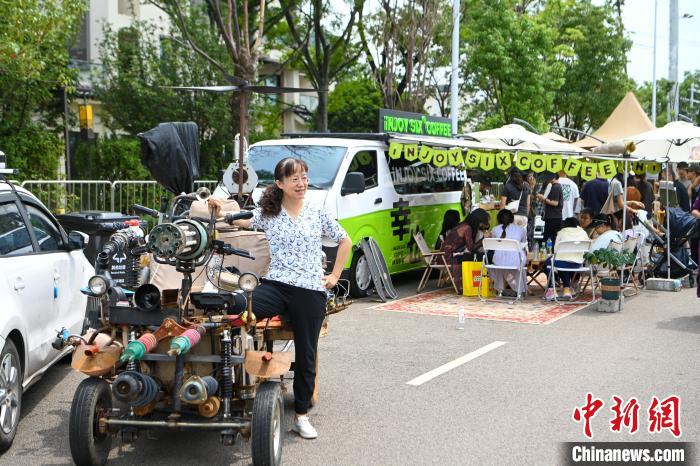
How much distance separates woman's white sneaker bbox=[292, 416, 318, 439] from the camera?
5480mm

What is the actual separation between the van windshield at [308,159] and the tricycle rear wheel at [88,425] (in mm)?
6697

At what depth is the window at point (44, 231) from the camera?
21.3ft

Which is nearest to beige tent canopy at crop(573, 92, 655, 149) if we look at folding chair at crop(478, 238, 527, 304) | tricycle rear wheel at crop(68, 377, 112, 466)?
folding chair at crop(478, 238, 527, 304)

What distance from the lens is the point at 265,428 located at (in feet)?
15.2

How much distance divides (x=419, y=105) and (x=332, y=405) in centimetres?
2138

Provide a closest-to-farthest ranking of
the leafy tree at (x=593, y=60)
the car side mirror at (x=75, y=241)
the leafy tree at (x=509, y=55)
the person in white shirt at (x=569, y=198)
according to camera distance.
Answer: the car side mirror at (x=75, y=241) → the person in white shirt at (x=569, y=198) → the leafy tree at (x=509, y=55) → the leafy tree at (x=593, y=60)

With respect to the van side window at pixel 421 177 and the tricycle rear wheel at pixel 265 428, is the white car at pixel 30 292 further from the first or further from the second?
the van side window at pixel 421 177

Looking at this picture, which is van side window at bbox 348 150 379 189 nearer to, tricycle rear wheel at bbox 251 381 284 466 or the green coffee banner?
the green coffee banner

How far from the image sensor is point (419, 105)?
26922mm

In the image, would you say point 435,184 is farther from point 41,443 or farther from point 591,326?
point 41,443

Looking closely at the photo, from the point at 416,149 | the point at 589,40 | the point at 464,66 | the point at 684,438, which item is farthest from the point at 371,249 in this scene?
the point at 589,40

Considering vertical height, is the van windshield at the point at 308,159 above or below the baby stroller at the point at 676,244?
above

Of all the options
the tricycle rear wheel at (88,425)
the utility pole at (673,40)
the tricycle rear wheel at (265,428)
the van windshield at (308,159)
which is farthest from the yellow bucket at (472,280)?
the utility pole at (673,40)

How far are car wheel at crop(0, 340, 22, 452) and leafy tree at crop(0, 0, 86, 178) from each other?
8142 millimetres
